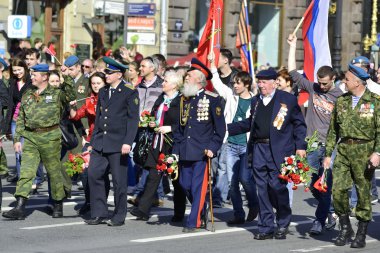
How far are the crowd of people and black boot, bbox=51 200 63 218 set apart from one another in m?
0.01

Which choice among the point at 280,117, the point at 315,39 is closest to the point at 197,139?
the point at 280,117

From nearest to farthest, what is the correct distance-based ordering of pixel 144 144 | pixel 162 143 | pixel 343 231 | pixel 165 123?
pixel 343 231 < pixel 165 123 < pixel 162 143 < pixel 144 144

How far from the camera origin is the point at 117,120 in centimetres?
1345

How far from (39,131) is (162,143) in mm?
1480

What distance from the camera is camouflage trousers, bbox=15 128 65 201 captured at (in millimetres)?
13656

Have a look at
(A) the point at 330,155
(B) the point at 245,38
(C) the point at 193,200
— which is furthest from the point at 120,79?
(B) the point at 245,38

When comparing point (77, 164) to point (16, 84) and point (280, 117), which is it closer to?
point (280, 117)

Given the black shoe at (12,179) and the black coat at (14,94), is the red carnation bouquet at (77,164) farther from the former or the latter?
the black shoe at (12,179)

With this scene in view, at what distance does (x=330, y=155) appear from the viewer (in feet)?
40.6

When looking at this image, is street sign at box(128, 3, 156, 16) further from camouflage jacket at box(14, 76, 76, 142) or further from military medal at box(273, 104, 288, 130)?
military medal at box(273, 104, 288, 130)

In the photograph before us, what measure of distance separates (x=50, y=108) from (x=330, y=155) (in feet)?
11.2

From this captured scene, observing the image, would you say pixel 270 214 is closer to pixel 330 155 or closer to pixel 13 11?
pixel 330 155

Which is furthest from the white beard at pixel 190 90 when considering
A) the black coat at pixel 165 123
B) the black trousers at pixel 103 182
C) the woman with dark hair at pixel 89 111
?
the woman with dark hair at pixel 89 111

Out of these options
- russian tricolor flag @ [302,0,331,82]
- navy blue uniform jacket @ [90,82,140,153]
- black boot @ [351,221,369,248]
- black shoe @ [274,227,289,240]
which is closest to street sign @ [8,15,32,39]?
russian tricolor flag @ [302,0,331,82]
